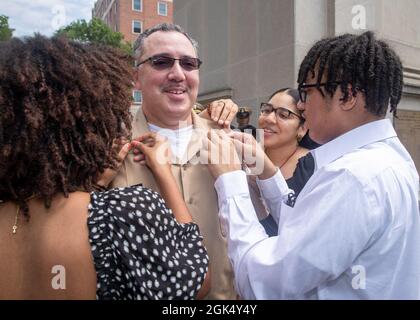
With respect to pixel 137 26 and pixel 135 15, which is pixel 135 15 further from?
pixel 137 26

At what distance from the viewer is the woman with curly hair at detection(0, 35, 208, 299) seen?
3.76 ft

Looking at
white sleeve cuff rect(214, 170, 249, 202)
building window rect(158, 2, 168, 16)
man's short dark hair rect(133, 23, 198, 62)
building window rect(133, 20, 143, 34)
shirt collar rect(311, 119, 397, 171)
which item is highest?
building window rect(158, 2, 168, 16)

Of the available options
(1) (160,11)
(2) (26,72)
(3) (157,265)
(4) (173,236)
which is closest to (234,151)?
(4) (173,236)

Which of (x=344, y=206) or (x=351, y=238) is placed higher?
(x=344, y=206)

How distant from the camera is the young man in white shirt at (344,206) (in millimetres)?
1265

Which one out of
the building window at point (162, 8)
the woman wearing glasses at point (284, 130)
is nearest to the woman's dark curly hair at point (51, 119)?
the woman wearing glasses at point (284, 130)

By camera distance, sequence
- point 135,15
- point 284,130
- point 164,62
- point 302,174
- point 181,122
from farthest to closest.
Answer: point 135,15
point 284,130
point 302,174
point 181,122
point 164,62

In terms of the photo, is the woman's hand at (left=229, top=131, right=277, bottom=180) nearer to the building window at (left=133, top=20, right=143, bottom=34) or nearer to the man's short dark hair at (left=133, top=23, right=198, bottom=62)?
the man's short dark hair at (left=133, top=23, right=198, bottom=62)

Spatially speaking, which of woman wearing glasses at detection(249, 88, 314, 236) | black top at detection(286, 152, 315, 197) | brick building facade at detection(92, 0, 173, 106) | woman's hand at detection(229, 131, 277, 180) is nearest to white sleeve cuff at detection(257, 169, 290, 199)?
woman's hand at detection(229, 131, 277, 180)

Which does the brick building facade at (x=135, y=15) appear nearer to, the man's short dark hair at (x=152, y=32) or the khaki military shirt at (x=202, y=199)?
the man's short dark hair at (x=152, y=32)

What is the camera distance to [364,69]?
1.50 meters

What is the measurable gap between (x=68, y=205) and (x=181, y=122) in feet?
3.39

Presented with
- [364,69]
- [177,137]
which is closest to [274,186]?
[177,137]
